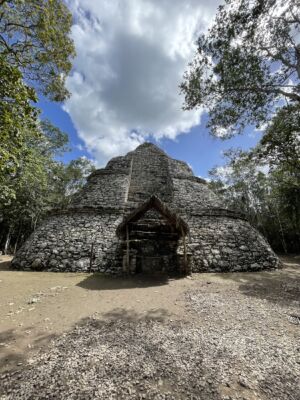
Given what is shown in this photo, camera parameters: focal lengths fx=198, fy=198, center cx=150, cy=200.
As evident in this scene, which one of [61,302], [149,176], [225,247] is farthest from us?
[149,176]

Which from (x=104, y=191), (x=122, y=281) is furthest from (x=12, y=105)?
(x=104, y=191)

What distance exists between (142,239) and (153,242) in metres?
0.79

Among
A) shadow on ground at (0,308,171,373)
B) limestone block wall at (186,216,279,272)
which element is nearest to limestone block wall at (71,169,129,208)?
limestone block wall at (186,216,279,272)

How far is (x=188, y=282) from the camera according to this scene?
8.18 metres

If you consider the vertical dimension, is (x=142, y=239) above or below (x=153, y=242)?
above

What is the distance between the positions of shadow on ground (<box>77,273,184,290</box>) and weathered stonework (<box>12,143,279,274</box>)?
673 mm

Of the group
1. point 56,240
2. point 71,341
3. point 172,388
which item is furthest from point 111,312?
point 56,240

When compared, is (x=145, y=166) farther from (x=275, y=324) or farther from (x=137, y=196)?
(x=275, y=324)

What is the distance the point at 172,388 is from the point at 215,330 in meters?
1.90

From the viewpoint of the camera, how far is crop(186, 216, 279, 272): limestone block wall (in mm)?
10141

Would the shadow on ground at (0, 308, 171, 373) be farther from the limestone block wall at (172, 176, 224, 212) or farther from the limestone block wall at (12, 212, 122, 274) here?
the limestone block wall at (172, 176, 224, 212)

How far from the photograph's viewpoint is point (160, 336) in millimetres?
3801

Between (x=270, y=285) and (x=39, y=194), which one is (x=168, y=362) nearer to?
(x=270, y=285)

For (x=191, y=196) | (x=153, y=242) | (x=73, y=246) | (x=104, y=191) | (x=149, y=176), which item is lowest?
(x=73, y=246)
